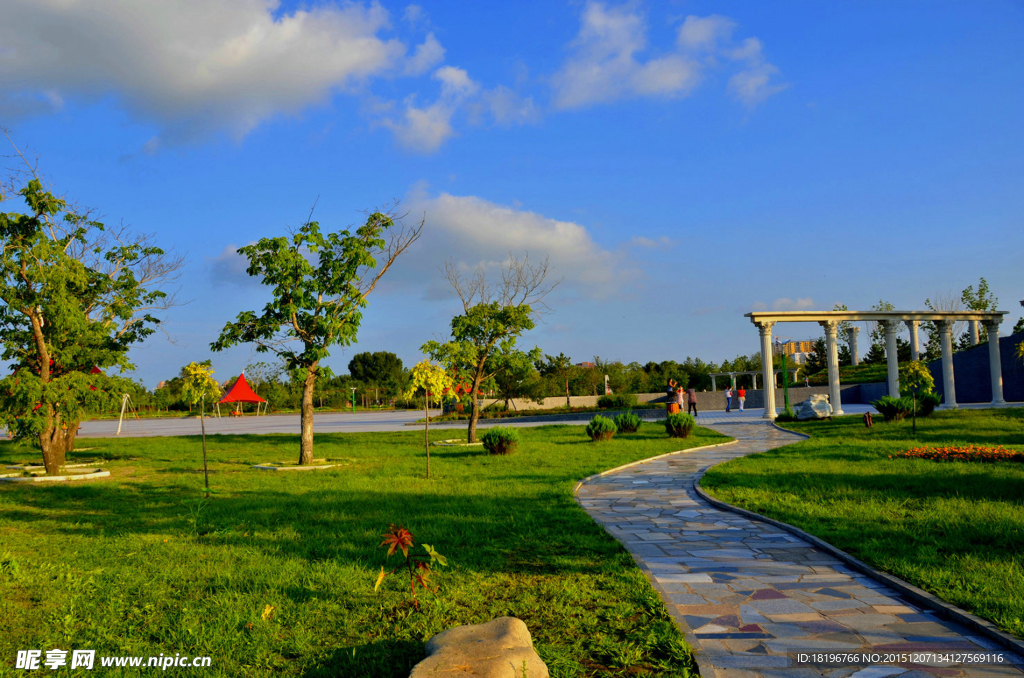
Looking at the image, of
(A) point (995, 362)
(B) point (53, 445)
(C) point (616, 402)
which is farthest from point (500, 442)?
(A) point (995, 362)

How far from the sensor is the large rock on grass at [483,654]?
10.6 ft

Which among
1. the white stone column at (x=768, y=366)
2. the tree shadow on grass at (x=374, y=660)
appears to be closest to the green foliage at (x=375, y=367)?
the white stone column at (x=768, y=366)

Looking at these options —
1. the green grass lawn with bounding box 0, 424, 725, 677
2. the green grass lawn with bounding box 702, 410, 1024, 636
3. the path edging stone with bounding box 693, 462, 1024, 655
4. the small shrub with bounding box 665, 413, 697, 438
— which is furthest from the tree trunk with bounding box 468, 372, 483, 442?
the path edging stone with bounding box 693, 462, 1024, 655

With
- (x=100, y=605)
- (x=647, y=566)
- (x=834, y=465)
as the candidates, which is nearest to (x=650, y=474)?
(x=834, y=465)

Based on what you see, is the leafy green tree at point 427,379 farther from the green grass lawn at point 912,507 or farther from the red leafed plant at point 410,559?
the red leafed plant at point 410,559

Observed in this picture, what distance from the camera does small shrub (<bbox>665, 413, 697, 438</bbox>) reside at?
762 inches

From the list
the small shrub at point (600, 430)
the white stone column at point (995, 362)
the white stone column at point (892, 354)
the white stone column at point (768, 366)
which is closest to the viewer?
the small shrub at point (600, 430)

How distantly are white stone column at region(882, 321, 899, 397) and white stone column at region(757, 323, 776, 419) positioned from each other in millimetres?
5665

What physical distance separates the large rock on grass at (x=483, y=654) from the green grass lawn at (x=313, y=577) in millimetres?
405

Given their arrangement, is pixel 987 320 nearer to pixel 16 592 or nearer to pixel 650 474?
pixel 650 474

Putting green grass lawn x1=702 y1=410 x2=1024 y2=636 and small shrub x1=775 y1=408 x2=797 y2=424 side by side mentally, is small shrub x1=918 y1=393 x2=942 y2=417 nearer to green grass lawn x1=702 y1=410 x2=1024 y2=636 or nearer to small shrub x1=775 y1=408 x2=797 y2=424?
small shrub x1=775 y1=408 x2=797 y2=424

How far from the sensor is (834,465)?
11.9 m

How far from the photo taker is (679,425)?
19344mm

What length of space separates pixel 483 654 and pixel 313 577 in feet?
9.21
